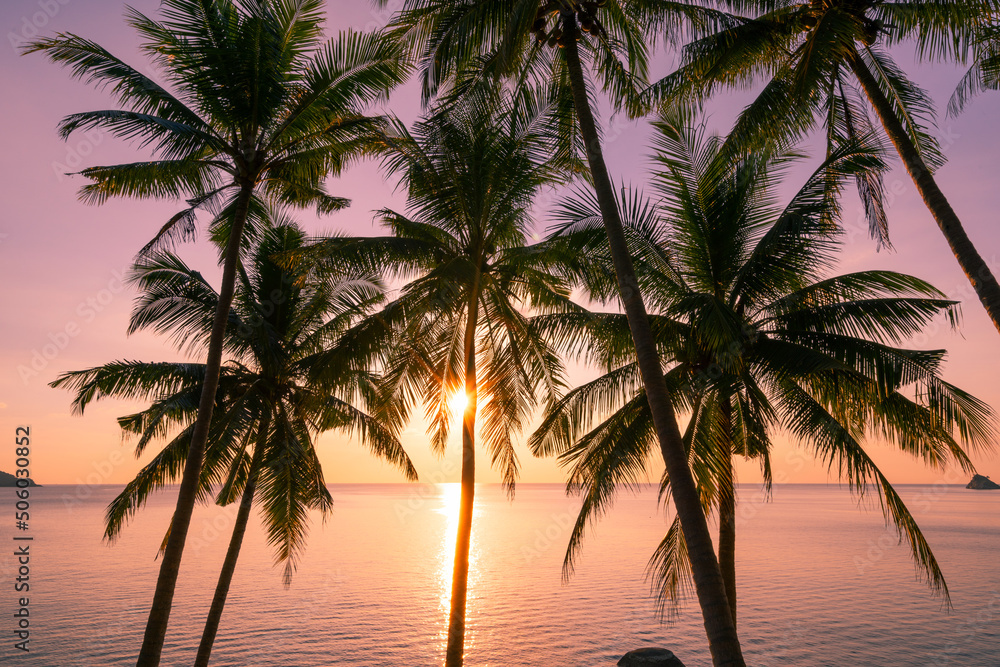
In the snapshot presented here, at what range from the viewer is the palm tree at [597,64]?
237 inches

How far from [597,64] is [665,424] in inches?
253

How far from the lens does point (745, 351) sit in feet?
30.9

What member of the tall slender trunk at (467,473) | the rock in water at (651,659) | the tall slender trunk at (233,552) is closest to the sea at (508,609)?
the rock in water at (651,659)

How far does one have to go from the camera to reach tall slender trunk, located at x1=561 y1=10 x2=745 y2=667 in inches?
223

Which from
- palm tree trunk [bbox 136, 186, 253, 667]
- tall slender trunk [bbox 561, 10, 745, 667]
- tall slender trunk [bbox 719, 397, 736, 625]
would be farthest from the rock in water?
palm tree trunk [bbox 136, 186, 253, 667]

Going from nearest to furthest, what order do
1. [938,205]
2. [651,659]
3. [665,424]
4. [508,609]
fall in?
[665,424]
[938,205]
[651,659]
[508,609]

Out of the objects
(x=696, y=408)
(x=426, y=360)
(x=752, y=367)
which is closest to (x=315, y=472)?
(x=426, y=360)

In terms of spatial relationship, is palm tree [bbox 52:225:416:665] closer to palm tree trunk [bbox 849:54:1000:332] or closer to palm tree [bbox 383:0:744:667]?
palm tree [bbox 383:0:744:667]

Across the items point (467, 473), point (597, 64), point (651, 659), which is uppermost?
point (597, 64)

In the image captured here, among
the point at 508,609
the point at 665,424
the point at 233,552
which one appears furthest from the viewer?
the point at 508,609

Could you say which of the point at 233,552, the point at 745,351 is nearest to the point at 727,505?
the point at 745,351

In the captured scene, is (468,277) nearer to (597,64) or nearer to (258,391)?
(597,64)

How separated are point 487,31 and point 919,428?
28.6ft

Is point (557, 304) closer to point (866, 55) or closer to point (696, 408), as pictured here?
point (696, 408)
